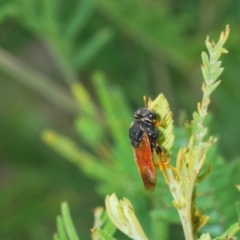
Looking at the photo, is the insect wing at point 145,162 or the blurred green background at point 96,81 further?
the blurred green background at point 96,81

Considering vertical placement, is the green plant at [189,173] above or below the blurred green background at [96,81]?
below

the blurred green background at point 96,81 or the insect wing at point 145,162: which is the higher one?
the blurred green background at point 96,81

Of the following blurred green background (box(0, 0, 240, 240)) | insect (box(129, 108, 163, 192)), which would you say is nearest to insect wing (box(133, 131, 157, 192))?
insect (box(129, 108, 163, 192))

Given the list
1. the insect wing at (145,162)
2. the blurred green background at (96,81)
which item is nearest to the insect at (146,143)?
the insect wing at (145,162)

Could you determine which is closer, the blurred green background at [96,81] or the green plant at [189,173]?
the green plant at [189,173]

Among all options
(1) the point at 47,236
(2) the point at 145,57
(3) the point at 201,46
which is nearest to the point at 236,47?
(3) the point at 201,46

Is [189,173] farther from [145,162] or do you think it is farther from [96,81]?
[96,81]

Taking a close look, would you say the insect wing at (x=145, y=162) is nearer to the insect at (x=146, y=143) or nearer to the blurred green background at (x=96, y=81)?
the insect at (x=146, y=143)
